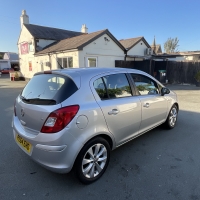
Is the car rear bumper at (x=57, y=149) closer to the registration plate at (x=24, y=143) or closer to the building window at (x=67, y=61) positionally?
the registration plate at (x=24, y=143)

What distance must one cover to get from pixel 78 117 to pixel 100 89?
626 mm

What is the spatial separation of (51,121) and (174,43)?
5544cm

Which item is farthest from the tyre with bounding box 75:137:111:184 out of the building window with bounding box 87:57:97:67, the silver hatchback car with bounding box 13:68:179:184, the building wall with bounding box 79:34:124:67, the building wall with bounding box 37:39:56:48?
the building wall with bounding box 37:39:56:48

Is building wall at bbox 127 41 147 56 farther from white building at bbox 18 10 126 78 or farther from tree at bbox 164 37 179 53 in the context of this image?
tree at bbox 164 37 179 53

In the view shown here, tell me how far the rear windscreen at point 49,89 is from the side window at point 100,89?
1.20 feet

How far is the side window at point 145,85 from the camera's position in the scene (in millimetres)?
3264

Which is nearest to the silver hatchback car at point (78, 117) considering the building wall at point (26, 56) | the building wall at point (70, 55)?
the building wall at point (70, 55)

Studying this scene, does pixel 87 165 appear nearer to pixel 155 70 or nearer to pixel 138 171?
pixel 138 171

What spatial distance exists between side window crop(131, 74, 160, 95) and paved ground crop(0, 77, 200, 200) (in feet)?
3.69

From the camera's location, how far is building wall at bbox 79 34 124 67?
12984mm

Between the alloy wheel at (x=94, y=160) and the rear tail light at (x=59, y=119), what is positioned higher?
the rear tail light at (x=59, y=119)

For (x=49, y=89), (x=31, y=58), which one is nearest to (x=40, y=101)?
(x=49, y=89)

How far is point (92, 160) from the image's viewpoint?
7.86ft

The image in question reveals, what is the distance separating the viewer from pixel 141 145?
3.49m
